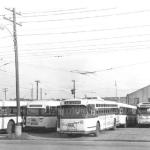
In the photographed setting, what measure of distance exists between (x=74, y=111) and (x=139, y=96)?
223 ft

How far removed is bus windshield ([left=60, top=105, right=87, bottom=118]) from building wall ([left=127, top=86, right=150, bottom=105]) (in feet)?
203

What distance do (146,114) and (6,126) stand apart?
16.0m

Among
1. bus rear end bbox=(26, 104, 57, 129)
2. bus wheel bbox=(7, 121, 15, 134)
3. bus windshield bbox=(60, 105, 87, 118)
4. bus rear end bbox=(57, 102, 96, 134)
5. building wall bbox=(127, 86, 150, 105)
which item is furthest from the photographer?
building wall bbox=(127, 86, 150, 105)

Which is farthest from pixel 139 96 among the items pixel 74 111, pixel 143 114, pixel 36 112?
pixel 74 111

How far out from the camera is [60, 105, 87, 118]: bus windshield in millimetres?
28047

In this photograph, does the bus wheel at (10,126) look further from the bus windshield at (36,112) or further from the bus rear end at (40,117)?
the bus windshield at (36,112)

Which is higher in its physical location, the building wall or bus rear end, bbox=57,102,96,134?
the building wall

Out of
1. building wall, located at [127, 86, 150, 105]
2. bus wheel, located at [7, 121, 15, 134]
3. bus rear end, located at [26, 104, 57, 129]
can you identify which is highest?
building wall, located at [127, 86, 150, 105]

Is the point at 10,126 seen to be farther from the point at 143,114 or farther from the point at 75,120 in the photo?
the point at 143,114

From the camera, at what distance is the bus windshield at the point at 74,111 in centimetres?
2805

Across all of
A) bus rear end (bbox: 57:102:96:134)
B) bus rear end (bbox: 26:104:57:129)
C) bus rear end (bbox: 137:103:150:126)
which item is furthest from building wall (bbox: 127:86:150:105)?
bus rear end (bbox: 57:102:96:134)

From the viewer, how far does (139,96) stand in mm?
94688

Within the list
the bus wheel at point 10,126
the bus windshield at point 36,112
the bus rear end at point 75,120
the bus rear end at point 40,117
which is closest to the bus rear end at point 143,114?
the bus rear end at point 40,117

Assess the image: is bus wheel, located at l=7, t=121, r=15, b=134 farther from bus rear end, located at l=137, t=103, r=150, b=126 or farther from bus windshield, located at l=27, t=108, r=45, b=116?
bus rear end, located at l=137, t=103, r=150, b=126
